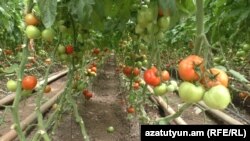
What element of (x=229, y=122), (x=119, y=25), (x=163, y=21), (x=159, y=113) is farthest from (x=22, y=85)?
(x=159, y=113)

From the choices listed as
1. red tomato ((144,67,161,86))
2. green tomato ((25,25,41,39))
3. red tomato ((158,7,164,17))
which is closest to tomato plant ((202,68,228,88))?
red tomato ((144,67,161,86))

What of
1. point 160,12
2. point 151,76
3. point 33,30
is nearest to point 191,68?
point 151,76

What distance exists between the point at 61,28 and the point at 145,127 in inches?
24.0

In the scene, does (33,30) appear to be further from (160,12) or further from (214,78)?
(214,78)

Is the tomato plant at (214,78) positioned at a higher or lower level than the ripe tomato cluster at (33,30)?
lower

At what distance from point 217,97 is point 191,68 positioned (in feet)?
0.30

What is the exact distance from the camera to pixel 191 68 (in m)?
0.83

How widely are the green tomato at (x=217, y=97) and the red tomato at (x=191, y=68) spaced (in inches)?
2.0

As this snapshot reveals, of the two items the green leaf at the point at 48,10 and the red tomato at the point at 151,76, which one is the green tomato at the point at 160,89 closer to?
the red tomato at the point at 151,76

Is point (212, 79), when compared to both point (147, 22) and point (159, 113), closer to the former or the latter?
point (147, 22)

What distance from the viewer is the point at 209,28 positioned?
2344mm

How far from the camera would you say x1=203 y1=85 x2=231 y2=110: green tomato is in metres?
0.81

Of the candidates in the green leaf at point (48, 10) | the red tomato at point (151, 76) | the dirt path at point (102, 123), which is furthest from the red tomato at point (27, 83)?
the dirt path at point (102, 123)

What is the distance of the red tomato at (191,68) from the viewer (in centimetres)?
83
